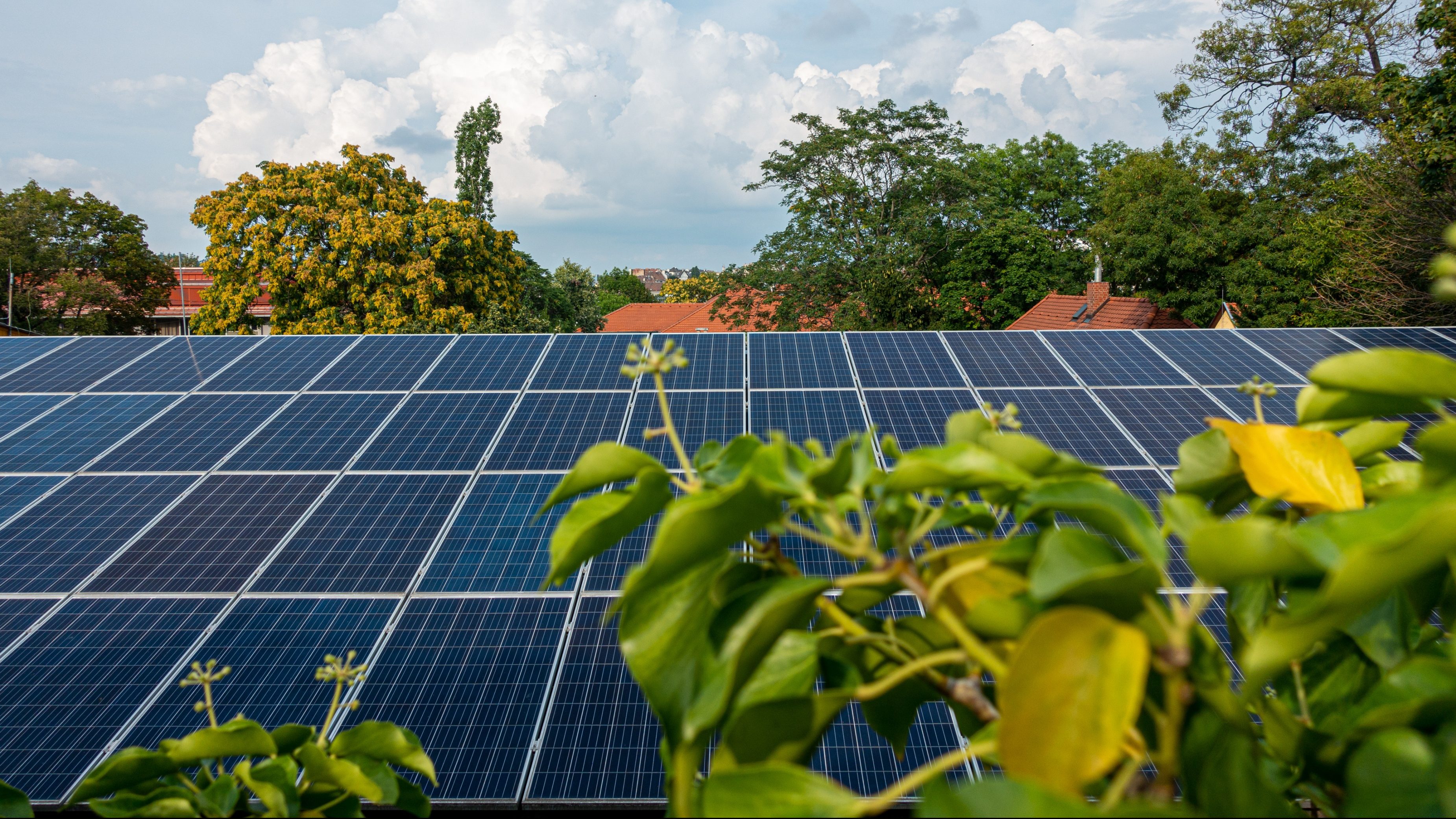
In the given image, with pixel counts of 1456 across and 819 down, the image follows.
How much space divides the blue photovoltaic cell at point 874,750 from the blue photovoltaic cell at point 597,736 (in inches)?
36.3

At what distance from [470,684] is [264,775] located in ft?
10.6

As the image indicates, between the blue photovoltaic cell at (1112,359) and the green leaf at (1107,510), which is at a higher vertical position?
the green leaf at (1107,510)

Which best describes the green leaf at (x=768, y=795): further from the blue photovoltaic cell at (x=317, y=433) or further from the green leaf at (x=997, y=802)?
the blue photovoltaic cell at (x=317, y=433)

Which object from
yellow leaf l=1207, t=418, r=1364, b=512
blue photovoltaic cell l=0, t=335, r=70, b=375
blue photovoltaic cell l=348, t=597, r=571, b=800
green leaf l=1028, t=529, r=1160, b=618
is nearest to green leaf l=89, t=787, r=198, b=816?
green leaf l=1028, t=529, r=1160, b=618

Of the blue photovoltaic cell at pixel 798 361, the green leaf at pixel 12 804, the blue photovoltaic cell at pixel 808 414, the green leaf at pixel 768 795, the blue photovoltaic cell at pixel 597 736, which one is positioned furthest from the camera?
the blue photovoltaic cell at pixel 798 361

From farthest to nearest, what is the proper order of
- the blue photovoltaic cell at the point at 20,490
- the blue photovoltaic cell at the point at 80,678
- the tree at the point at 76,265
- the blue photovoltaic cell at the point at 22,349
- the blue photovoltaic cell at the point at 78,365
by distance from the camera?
the tree at the point at 76,265 → the blue photovoltaic cell at the point at 22,349 → the blue photovoltaic cell at the point at 78,365 → the blue photovoltaic cell at the point at 20,490 → the blue photovoltaic cell at the point at 80,678

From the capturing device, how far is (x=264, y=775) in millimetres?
1545

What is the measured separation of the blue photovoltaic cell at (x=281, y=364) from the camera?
8391 millimetres

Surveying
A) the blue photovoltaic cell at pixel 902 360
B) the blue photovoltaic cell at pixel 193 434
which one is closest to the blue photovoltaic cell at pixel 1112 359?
the blue photovoltaic cell at pixel 902 360

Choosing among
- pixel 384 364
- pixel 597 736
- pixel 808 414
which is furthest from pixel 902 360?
pixel 384 364

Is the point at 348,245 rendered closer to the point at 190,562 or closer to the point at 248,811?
the point at 190,562

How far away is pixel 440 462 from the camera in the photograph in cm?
677

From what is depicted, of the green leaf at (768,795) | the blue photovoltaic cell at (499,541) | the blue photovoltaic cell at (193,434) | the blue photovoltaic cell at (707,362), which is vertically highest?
the green leaf at (768,795)

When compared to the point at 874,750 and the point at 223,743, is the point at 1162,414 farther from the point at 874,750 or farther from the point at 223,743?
the point at 223,743
